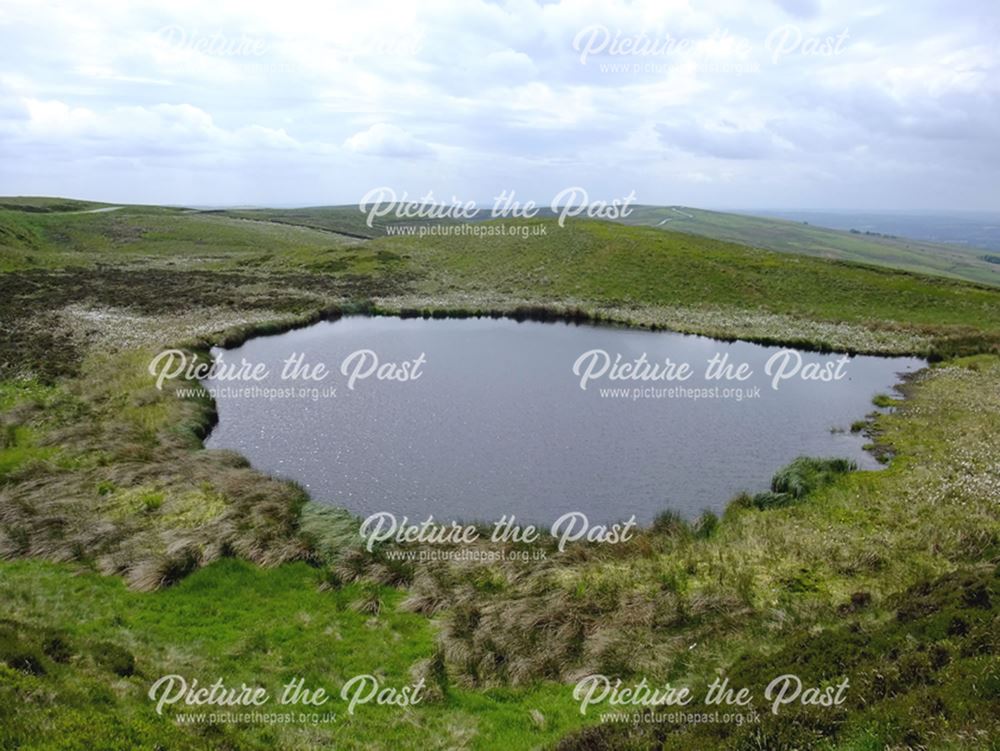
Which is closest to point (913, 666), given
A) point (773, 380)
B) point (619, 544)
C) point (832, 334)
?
point (619, 544)

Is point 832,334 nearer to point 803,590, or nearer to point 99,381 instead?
point 803,590

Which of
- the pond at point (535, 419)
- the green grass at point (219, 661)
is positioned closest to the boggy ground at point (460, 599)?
the green grass at point (219, 661)

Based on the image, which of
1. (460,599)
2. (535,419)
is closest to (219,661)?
(460,599)

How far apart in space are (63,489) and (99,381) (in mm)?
16430

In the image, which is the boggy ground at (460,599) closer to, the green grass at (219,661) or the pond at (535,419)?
the green grass at (219,661)

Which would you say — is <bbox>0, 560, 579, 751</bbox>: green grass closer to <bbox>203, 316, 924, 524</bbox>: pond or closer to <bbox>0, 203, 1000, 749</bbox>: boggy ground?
<bbox>0, 203, 1000, 749</bbox>: boggy ground

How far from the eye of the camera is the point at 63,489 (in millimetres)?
24953

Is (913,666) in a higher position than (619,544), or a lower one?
higher

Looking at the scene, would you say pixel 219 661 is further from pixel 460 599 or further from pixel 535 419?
pixel 535 419

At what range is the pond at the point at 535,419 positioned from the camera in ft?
89.9

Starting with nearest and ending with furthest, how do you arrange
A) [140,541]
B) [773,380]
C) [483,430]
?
[140,541], [483,430], [773,380]

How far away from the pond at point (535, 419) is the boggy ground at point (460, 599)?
267cm

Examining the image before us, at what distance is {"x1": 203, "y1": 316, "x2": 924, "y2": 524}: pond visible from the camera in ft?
89.9

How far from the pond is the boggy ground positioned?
2672 mm
